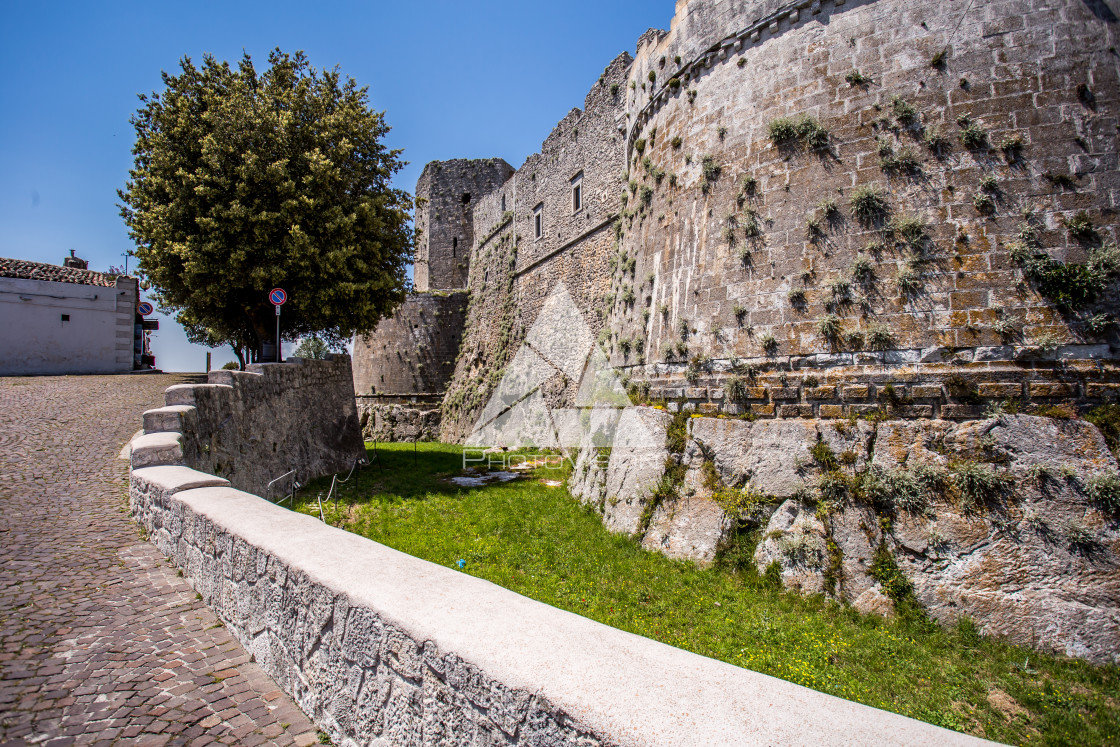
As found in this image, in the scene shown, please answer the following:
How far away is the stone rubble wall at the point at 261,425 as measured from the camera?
6.57 m

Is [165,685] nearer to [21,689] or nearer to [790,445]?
[21,689]

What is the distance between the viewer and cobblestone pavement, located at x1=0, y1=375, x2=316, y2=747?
2.51 m

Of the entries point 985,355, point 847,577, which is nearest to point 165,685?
point 847,577

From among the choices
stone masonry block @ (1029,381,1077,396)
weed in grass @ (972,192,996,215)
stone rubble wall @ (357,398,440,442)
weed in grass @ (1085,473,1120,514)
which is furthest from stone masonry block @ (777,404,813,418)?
stone rubble wall @ (357,398,440,442)

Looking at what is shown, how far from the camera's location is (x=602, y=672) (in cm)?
176

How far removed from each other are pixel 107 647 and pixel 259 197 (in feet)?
38.7

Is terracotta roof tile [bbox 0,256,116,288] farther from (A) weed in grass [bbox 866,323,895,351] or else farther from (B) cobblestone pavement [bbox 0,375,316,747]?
(A) weed in grass [bbox 866,323,895,351]

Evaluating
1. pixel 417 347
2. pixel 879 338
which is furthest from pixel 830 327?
pixel 417 347

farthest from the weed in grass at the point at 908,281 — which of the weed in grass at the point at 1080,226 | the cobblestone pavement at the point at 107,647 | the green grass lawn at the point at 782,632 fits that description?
the cobblestone pavement at the point at 107,647

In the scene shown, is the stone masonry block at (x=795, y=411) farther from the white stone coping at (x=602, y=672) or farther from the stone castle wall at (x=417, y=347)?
the stone castle wall at (x=417, y=347)

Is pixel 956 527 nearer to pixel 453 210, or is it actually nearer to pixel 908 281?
pixel 908 281

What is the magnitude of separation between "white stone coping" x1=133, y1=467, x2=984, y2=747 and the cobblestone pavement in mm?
821

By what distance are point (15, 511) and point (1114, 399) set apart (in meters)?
10.8

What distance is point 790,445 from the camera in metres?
6.30
